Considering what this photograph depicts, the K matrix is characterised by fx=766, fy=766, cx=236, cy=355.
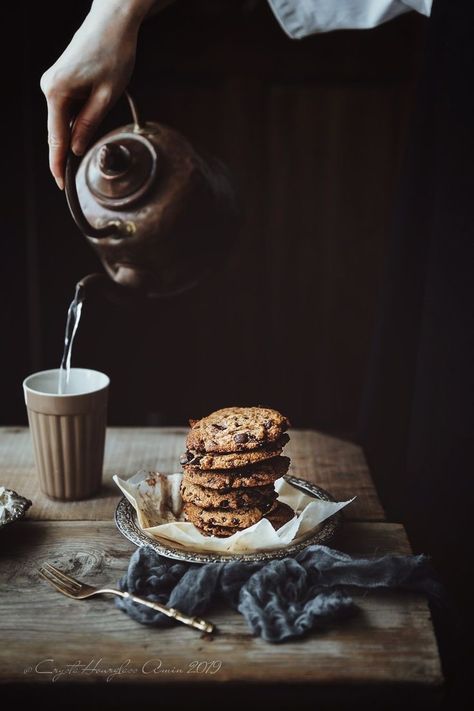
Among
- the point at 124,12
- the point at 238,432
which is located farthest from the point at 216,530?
the point at 124,12

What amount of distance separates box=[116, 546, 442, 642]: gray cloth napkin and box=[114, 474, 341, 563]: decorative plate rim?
0.04 ft

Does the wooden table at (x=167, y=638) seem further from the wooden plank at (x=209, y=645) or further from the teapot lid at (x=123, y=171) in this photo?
the teapot lid at (x=123, y=171)

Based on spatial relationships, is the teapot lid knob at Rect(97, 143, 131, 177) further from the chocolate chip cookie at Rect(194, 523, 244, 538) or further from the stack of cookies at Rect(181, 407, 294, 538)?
the chocolate chip cookie at Rect(194, 523, 244, 538)

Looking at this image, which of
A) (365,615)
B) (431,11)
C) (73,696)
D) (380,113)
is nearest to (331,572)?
(365,615)

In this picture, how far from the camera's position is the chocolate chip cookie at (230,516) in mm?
957

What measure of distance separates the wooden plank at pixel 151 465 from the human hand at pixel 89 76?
0.48m

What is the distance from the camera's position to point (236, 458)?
94 cm

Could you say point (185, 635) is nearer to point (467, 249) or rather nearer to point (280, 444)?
point (280, 444)

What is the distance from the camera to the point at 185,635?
80cm

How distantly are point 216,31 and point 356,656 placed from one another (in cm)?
181

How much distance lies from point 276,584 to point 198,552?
0.12m

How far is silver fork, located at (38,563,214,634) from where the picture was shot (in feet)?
2.66

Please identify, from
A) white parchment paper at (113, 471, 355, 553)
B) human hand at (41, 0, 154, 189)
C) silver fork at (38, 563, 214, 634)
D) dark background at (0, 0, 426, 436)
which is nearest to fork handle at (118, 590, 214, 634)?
silver fork at (38, 563, 214, 634)

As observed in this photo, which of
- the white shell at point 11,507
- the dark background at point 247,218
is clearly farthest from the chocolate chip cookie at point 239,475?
the dark background at point 247,218
